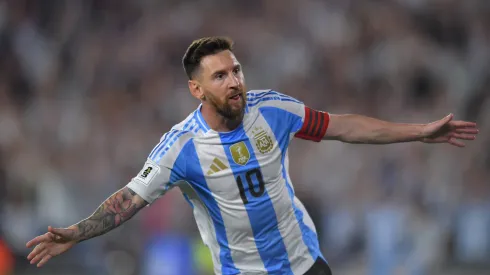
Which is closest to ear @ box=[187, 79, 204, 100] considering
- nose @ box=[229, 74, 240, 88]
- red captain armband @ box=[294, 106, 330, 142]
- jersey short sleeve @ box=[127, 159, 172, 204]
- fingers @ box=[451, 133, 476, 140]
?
nose @ box=[229, 74, 240, 88]

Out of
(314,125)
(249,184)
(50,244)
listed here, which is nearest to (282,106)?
(314,125)

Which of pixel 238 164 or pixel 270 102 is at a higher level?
pixel 270 102

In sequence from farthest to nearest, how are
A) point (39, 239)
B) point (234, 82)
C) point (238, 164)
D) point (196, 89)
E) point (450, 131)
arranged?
point (450, 131)
point (196, 89)
point (238, 164)
point (234, 82)
point (39, 239)

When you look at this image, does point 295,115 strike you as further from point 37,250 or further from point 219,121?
point 37,250

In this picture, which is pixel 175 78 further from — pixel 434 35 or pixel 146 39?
pixel 434 35

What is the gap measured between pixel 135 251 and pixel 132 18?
3203 millimetres

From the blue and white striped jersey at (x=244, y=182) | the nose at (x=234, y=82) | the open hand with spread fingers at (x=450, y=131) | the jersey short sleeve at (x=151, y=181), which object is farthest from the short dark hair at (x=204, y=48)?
the open hand with spread fingers at (x=450, y=131)

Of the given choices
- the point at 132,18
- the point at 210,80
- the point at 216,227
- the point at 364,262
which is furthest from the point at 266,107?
the point at 132,18

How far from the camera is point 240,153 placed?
5.14 m

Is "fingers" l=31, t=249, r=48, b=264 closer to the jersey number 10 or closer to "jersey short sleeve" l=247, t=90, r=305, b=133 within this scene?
the jersey number 10

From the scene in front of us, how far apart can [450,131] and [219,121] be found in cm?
142

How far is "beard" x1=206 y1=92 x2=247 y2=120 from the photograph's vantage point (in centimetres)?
505

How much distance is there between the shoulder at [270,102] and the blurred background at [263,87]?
3600mm

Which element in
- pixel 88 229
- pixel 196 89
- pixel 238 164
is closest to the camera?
pixel 88 229
